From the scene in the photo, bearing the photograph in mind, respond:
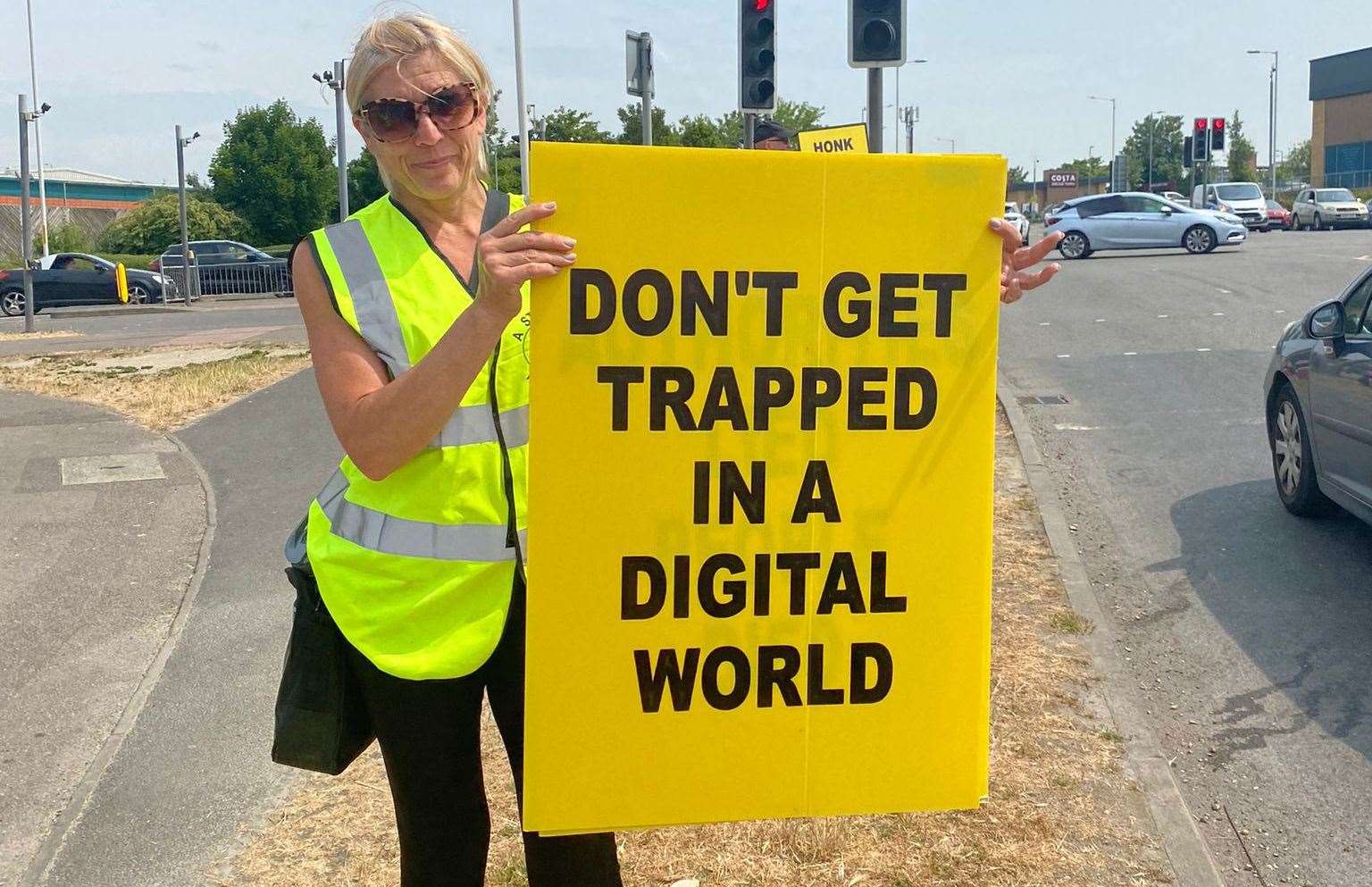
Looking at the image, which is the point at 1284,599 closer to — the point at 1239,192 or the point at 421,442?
the point at 421,442

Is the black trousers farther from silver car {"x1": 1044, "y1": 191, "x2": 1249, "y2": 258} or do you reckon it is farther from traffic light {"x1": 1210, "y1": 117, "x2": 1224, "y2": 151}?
traffic light {"x1": 1210, "y1": 117, "x2": 1224, "y2": 151}

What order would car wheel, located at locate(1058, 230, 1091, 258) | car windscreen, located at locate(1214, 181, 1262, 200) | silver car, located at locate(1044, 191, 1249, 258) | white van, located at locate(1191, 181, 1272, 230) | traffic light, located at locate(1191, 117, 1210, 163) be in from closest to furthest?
silver car, located at locate(1044, 191, 1249, 258) < car wheel, located at locate(1058, 230, 1091, 258) < traffic light, located at locate(1191, 117, 1210, 163) < white van, located at locate(1191, 181, 1272, 230) < car windscreen, located at locate(1214, 181, 1262, 200)

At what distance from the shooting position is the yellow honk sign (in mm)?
1937

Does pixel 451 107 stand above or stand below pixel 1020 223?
above

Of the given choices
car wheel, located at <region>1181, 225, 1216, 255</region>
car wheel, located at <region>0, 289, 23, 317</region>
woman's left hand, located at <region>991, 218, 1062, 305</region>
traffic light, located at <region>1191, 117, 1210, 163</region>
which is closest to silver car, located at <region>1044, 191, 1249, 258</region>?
car wheel, located at <region>1181, 225, 1216, 255</region>

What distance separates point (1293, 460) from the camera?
698 cm

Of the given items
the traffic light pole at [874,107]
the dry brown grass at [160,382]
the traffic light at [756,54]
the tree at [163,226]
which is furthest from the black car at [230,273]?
the traffic light pole at [874,107]

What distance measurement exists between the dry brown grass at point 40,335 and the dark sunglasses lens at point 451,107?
68.1 feet

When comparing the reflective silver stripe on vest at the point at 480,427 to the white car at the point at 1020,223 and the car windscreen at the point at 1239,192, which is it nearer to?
the white car at the point at 1020,223

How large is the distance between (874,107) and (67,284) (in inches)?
1024

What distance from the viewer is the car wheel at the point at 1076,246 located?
28969mm

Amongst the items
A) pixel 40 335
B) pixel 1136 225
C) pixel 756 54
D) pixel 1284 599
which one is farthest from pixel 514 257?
pixel 1136 225

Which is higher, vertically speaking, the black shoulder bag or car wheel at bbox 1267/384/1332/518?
the black shoulder bag

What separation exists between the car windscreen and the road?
36329 millimetres
